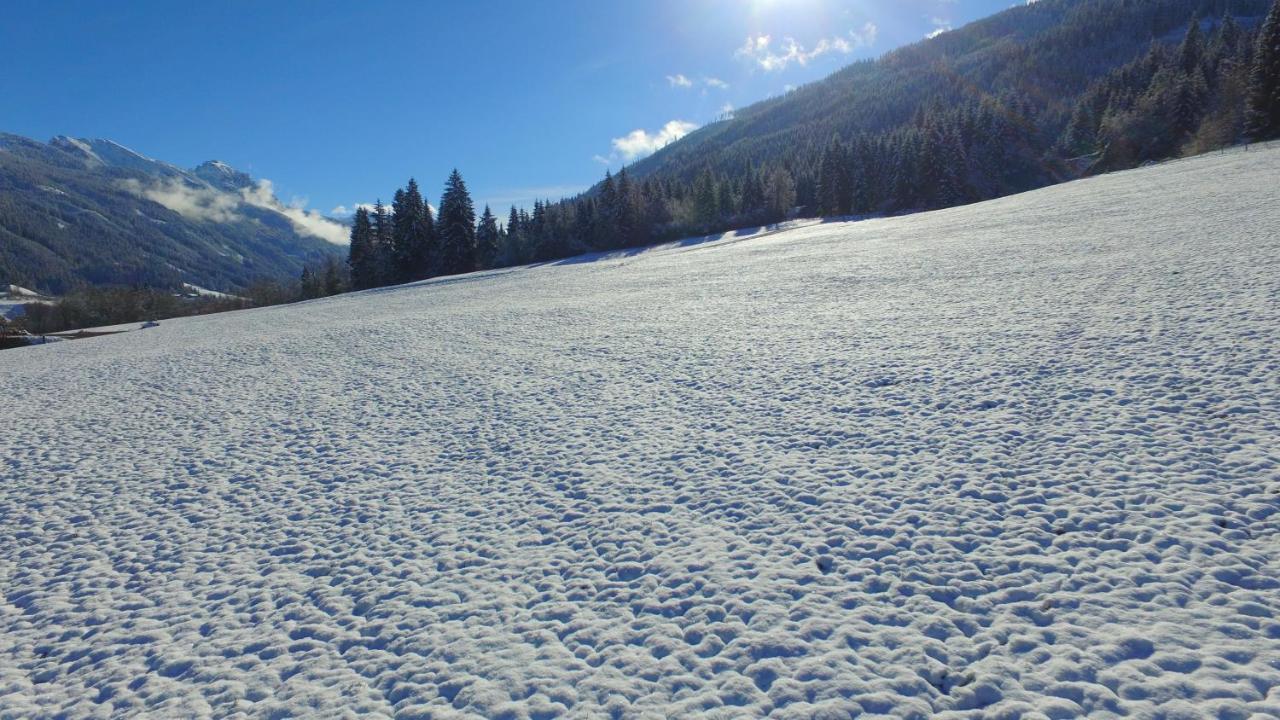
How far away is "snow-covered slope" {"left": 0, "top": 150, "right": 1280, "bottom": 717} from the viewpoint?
4.51 metres

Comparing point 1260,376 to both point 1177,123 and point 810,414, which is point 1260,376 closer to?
point 810,414

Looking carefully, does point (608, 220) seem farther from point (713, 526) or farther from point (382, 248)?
point (713, 526)

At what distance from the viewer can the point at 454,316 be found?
2647 cm

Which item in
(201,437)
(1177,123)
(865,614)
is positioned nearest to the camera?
(865,614)

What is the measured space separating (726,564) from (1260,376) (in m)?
8.79

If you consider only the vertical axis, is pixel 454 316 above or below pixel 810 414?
above

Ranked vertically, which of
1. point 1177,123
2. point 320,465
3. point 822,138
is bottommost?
point 320,465

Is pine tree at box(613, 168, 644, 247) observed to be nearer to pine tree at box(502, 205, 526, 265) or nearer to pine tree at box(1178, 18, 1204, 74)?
pine tree at box(502, 205, 526, 265)

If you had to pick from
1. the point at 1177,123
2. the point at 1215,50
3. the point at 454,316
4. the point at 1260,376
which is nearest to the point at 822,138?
the point at 1215,50

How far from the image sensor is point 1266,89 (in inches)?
1921

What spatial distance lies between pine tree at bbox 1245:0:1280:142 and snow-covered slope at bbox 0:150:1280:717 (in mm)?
53101

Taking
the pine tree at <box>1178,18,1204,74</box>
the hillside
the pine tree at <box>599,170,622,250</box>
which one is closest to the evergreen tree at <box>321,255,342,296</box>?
the hillside

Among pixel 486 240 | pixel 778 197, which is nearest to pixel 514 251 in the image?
pixel 486 240

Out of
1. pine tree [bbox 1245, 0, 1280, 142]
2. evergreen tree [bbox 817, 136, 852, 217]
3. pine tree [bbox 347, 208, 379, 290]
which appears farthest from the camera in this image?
evergreen tree [bbox 817, 136, 852, 217]
